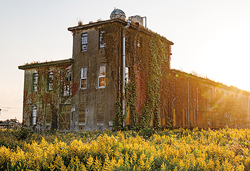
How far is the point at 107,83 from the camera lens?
23.6 meters

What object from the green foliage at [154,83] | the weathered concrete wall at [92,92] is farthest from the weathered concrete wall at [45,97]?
the green foliage at [154,83]

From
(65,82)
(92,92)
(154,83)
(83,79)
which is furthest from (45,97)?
(154,83)

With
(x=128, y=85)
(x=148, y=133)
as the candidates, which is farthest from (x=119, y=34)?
(x=148, y=133)

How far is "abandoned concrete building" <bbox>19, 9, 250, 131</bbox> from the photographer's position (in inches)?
931

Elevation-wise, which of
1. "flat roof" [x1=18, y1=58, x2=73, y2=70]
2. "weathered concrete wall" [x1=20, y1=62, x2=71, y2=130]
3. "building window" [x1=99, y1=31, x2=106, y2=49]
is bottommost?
"weathered concrete wall" [x1=20, y1=62, x2=71, y2=130]

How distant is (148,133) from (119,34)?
1072 cm

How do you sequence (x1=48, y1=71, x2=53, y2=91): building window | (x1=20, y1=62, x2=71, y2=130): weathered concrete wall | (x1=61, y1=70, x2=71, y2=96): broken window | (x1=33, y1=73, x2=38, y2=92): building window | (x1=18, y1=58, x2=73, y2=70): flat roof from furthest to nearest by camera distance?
(x1=33, y1=73, x2=38, y2=92): building window → (x1=48, y1=71, x2=53, y2=91): building window → (x1=20, y1=62, x2=71, y2=130): weathered concrete wall → (x1=61, y1=70, x2=71, y2=96): broken window → (x1=18, y1=58, x2=73, y2=70): flat roof

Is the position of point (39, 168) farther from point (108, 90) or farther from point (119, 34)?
point (119, 34)

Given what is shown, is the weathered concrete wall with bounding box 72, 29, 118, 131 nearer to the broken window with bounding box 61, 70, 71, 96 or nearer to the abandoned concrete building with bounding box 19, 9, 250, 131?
the abandoned concrete building with bounding box 19, 9, 250, 131

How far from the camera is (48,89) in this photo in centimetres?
2848

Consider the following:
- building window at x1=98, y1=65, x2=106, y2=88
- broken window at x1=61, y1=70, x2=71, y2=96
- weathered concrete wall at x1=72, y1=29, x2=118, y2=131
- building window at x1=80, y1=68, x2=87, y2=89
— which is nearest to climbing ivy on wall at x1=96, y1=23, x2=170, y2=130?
weathered concrete wall at x1=72, y1=29, x2=118, y2=131

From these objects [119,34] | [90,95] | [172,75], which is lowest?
[90,95]

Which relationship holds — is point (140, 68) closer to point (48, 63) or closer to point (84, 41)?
point (84, 41)

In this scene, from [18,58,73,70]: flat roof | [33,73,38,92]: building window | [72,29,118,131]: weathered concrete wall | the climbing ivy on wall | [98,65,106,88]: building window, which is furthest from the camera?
[33,73,38,92]: building window
